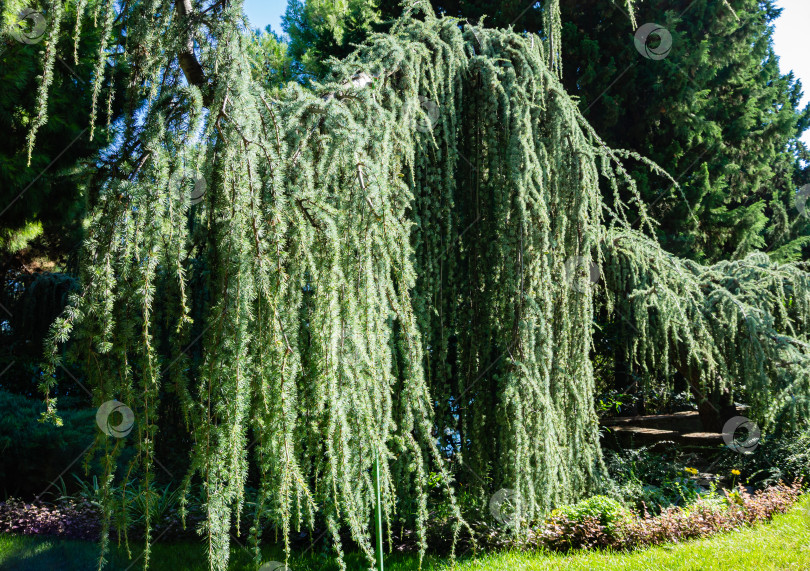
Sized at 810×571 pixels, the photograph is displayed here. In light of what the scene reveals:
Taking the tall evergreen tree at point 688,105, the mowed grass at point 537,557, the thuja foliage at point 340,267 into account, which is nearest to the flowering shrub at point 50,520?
the mowed grass at point 537,557

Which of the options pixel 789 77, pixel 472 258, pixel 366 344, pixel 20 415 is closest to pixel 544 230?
pixel 472 258

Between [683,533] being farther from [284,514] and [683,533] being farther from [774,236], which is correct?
[774,236]

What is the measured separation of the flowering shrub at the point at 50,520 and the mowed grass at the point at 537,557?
127mm

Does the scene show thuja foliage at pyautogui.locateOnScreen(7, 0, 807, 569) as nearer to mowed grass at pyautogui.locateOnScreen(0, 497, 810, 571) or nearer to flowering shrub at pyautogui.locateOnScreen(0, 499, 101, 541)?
mowed grass at pyautogui.locateOnScreen(0, 497, 810, 571)

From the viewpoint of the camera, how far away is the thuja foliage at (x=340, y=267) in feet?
4.58

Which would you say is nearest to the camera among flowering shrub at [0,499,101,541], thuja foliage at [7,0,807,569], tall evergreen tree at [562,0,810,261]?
thuja foliage at [7,0,807,569]

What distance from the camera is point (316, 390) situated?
1554 mm

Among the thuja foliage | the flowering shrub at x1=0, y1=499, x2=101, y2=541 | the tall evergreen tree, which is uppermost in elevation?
the tall evergreen tree

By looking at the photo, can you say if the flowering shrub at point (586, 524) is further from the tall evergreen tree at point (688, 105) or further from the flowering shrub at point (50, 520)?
the tall evergreen tree at point (688, 105)

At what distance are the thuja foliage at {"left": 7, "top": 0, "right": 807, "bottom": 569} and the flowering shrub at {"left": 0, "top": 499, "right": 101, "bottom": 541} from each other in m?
2.18

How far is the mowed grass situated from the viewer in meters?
3.43

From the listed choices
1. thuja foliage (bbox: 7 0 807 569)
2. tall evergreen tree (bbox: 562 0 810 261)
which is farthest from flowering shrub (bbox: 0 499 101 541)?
tall evergreen tree (bbox: 562 0 810 261)

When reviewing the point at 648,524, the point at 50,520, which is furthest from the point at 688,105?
the point at 50,520

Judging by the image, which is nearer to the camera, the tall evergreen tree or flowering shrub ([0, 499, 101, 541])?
flowering shrub ([0, 499, 101, 541])
